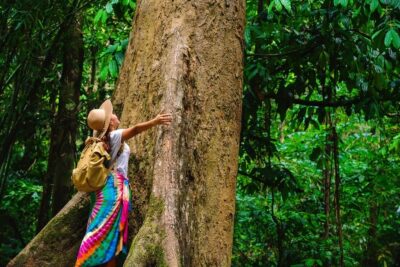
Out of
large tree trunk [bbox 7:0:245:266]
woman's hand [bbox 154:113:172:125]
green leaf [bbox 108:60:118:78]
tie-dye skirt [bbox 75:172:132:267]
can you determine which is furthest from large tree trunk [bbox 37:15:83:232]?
woman's hand [bbox 154:113:172:125]

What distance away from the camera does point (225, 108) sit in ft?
11.7

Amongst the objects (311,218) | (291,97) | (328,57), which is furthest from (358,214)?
(328,57)

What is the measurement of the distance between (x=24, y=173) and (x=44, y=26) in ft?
9.88

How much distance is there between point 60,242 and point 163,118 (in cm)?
109

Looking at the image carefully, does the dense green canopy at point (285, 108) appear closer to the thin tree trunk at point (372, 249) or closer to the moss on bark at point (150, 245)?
the thin tree trunk at point (372, 249)

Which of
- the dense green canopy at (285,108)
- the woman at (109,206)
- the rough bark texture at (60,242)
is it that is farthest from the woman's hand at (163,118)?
the dense green canopy at (285,108)

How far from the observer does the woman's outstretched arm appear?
312 centimetres

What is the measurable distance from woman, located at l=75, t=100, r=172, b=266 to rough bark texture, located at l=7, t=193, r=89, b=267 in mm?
343

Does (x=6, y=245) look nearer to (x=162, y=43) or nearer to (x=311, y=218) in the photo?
(x=311, y=218)

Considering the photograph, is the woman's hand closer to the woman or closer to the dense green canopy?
the woman

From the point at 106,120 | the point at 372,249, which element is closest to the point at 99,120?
the point at 106,120

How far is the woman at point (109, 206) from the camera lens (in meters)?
3.13

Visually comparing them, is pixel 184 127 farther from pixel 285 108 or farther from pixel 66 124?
pixel 66 124

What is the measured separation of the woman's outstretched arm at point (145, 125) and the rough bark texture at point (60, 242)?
62 cm
